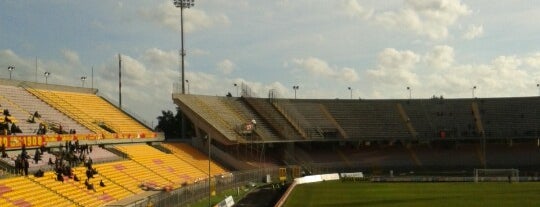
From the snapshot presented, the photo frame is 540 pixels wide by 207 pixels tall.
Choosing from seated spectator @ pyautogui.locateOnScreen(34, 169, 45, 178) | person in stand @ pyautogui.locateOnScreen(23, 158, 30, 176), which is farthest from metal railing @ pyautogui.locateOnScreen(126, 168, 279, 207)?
person in stand @ pyautogui.locateOnScreen(23, 158, 30, 176)

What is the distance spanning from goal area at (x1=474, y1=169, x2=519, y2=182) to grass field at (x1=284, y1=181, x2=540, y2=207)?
121 inches

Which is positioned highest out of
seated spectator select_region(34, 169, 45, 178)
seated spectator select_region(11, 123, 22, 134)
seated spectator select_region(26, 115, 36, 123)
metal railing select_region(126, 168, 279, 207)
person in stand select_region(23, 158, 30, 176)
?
seated spectator select_region(26, 115, 36, 123)

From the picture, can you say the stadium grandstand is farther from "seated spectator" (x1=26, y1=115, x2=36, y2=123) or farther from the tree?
the tree

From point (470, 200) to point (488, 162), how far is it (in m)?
33.6

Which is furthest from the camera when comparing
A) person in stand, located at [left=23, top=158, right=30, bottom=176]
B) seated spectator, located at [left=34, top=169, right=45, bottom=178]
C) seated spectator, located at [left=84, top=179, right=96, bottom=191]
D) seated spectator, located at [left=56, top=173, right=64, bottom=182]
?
seated spectator, located at [left=84, top=179, right=96, bottom=191]

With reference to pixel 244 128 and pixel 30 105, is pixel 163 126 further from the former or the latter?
pixel 30 105

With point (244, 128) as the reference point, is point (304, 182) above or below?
below

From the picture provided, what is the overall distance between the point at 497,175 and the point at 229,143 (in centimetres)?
2880

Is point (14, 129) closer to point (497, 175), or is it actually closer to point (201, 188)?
point (201, 188)

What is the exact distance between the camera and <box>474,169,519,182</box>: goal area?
6475 cm

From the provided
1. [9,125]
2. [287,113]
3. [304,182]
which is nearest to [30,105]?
[9,125]

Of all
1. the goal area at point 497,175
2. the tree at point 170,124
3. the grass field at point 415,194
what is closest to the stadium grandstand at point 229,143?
the goal area at point 497,175

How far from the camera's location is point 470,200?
153 feet

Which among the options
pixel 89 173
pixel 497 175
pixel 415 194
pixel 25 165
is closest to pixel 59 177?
pixel 25 165
